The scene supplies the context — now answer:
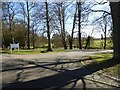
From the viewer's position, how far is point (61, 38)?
53.3 m

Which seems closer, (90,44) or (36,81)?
(36,81)

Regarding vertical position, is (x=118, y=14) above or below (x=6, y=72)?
above

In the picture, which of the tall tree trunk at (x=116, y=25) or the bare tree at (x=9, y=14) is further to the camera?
the bare tree at (x=9, y=14)

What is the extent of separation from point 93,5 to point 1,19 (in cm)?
2392

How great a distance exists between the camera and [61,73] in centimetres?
1463

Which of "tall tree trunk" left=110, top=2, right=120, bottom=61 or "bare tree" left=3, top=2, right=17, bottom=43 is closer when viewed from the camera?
"tall tree trunk" left=110, top=2, right=120, bottom=61

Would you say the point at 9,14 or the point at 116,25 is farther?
the point at 9,14

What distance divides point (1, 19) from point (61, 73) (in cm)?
3057

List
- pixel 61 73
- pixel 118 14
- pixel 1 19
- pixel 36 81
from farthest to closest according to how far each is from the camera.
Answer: pixel 1 19 < pixel 118 14 < pixel 61 73 < pixel 36 81

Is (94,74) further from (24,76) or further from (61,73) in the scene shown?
(24,76)

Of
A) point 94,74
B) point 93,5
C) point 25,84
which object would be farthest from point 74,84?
point 93,5

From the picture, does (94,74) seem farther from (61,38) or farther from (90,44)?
(90,44)

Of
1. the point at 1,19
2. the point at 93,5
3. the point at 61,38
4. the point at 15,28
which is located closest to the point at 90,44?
the point at 61,38

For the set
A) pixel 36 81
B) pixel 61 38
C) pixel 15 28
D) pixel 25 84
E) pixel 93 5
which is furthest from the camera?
pixel 61 38
